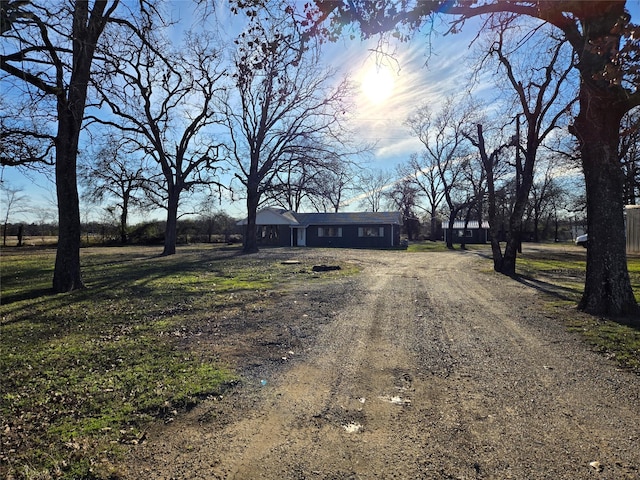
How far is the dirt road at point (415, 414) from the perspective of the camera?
2621 mm

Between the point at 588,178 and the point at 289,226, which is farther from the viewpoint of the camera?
the point at 289,226

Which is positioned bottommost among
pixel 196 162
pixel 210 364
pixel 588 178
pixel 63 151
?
pixel 210 364

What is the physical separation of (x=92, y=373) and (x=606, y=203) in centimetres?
832

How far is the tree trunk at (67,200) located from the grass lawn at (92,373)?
0.67 metres

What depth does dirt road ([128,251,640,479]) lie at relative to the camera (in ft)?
8.60

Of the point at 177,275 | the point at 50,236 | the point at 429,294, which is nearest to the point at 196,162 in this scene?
the point at 177,275

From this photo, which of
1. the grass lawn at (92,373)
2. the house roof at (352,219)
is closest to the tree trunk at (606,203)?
the grass lawn at (92,373)

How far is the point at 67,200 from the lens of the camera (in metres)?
9.72

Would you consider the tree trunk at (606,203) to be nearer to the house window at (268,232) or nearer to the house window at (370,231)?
the house window at (370,231)

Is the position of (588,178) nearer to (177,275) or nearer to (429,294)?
(429,294)

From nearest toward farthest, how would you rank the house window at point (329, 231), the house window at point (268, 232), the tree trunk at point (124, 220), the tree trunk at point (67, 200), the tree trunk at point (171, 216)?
the tree trunk at point (67, 200) → the tree trunk at point (171, 216) → the house window at point (329, 231) → the house window at point (268, 232) → the tree trunk at point (124, 220)

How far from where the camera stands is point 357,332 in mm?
6074

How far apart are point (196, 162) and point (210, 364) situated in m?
23.7

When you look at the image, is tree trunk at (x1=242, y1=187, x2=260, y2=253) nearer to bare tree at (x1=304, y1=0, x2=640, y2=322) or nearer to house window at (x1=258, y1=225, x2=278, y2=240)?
house window at (x1=258, y1=225, x2=278, y2=240)
